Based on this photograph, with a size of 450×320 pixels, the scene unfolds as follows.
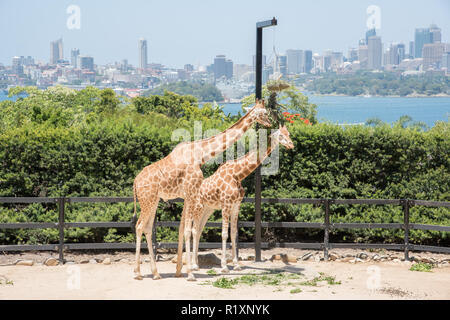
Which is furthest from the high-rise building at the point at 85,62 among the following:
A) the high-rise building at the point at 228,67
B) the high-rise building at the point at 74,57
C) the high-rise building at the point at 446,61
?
the high-rise building at the point at 446,61

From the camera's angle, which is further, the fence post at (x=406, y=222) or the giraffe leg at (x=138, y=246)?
the fence post at (x=406, y=222)

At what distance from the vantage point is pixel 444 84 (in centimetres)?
12125

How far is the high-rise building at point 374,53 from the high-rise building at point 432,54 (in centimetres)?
1234

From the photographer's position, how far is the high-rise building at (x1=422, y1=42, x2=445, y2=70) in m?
141

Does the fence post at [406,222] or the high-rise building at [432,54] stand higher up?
the high-rise building at [432,54]

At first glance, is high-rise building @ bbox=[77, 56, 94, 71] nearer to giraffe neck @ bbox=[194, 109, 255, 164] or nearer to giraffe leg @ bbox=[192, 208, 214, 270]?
giraffe leg @ bbox=[192, 208, 214, 270]

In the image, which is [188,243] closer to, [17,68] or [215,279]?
[215,279]

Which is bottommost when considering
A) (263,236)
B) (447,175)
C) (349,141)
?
(263,236)

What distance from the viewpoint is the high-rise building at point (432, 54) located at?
5554 inches

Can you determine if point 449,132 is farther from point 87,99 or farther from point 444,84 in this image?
point 444,84

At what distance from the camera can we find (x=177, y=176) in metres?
8.98

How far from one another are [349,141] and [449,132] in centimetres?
254

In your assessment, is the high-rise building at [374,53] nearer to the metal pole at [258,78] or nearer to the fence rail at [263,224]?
the fence rail at [263,224]

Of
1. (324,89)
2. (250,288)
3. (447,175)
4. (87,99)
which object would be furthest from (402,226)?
(324,89)
